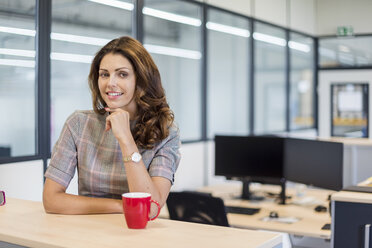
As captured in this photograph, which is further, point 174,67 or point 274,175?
point 174,67

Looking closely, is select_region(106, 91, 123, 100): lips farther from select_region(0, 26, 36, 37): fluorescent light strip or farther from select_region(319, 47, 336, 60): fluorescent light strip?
select_region(319, 47, 336, 60): fluorescent light strip

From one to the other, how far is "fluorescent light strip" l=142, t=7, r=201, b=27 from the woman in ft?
7.59

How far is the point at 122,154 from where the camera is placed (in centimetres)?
164

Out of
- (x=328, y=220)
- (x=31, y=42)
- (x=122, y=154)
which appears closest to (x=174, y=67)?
(x=31, y=42)

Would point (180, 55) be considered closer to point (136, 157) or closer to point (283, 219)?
point (283, 219)

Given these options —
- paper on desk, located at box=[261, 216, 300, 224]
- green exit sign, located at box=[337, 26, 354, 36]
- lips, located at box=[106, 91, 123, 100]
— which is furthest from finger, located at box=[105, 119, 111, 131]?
green exit sign, located at box=[337, 26, 354, 36]

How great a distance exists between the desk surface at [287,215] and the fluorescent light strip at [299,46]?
3396 mm

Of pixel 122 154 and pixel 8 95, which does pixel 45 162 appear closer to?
pixel 8 95

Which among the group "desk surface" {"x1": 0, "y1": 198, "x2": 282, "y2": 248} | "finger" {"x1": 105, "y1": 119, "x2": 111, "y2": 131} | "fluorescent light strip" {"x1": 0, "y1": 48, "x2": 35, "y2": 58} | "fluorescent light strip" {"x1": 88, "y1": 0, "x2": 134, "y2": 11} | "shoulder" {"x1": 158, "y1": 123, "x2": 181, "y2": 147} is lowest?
"desk surface" {"x1": 0, "y1": 198, "x2": 282, "y2": 248}

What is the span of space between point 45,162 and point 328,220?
1747 mm

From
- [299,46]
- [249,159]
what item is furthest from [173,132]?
[299,46]

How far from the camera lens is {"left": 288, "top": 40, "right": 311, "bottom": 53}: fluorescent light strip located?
6.85 metres

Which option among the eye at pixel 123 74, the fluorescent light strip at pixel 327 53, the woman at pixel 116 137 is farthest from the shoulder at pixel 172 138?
the fluorescent light strip at pixel 327 53

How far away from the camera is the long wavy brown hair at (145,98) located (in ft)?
5.64
